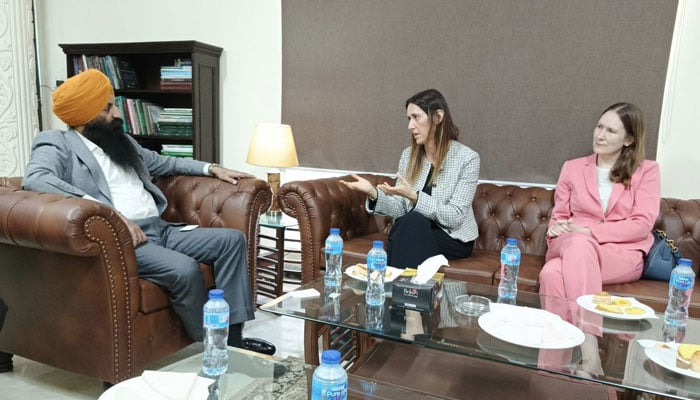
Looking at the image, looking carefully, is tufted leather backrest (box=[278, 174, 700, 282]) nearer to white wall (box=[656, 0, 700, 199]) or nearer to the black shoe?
white wall (box=[656, 0, 700, 199])

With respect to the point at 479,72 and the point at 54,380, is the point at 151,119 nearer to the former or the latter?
the point at 54,380

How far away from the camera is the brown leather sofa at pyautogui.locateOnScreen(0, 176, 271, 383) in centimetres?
160

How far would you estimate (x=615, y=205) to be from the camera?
2295mm

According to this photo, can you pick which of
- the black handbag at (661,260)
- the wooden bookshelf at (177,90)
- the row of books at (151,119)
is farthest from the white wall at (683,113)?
the row of books at (151,119)

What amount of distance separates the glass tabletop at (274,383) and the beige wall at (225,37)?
7.12ft

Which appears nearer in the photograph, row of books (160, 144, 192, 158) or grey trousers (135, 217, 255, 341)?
grey trousers (135, 217, 255, 341)

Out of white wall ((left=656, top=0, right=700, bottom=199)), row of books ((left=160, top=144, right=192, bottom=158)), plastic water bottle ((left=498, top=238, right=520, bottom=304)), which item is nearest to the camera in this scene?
plastic water bottle ((left=498, top=238, right=520, bottom=304))

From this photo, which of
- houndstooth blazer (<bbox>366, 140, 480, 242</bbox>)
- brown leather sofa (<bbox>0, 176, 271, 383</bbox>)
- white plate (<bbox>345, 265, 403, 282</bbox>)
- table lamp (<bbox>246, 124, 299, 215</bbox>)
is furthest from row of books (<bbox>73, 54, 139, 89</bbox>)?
white plate (<bbox>345, 265, 403, 282</bbox>)

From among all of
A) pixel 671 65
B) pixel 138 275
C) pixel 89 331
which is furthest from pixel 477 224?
pixel 89 331

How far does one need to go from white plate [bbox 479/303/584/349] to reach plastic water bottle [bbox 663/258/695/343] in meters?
0.35

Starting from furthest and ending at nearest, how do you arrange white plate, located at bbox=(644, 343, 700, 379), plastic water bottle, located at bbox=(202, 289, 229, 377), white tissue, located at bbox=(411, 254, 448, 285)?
white tissue, located at bbox=(411, 254, 448, 285) → plastic water bottle, located at bbox=(202, 289, 229, 377) → white plate, located at bbox=(644, 343, 700, 379)

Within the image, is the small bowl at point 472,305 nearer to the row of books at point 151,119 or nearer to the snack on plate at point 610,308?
the snack on plate at point 610,308

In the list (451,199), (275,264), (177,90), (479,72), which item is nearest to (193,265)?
(275,264)

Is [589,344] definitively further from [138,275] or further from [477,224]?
[138,275]
